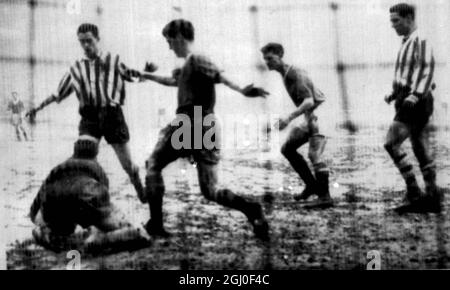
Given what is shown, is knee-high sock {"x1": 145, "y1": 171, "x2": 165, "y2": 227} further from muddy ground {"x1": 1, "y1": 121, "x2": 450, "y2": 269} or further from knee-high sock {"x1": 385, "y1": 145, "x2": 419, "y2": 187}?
knee-high sock {"x1": 385, "y1": 145, "x2": 419, "y2": 187}

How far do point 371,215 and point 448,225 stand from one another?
1.72 feet

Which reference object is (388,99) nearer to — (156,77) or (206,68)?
(206,68)

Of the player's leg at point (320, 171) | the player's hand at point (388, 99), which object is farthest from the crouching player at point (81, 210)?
the player's hand at point (388, 99)

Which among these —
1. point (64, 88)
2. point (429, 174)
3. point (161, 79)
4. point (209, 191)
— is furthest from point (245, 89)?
point (429, 174)

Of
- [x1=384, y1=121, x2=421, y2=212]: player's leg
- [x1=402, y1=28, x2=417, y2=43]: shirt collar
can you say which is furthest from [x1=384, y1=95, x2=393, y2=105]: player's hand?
[x1=402, y1=28, x2=417, y2=43]: shirt collar

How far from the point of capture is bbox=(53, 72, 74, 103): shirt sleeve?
407cm

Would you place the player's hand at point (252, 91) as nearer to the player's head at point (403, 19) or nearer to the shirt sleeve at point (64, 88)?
the player's head at point (403, 19)

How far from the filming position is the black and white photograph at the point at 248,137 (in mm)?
3904

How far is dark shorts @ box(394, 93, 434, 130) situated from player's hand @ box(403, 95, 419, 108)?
2cm

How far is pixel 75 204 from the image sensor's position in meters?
4.01

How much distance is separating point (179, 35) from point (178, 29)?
0.14 ft
